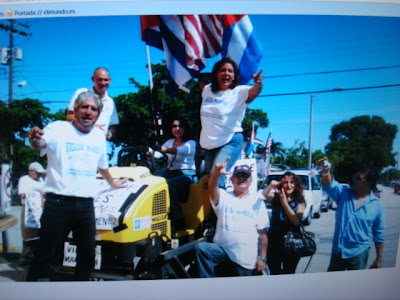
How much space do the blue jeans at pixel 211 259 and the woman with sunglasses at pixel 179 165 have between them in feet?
1.04

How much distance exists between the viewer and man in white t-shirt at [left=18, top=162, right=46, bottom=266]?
7.54 feet

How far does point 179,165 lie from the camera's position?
8.51ft

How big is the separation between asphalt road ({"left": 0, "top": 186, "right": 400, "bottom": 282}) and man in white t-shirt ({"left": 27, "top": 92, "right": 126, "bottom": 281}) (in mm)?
137

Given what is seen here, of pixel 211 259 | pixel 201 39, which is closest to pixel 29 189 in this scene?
pixel 211 259

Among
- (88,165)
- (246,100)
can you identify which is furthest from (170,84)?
(88,165)

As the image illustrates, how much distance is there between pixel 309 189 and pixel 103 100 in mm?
1644

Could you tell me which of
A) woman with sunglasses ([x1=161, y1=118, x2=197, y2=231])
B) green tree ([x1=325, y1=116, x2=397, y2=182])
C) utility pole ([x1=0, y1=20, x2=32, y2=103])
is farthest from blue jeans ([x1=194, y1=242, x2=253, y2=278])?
utility pole ([x1=0, y1=20, x2=32, y2=103])

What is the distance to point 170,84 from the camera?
97.2 inches

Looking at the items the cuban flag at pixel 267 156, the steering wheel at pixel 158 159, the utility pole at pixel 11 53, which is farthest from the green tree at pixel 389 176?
the utility pole at pixel 11 53

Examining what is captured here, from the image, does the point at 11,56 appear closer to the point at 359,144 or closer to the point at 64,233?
the point at 64,233

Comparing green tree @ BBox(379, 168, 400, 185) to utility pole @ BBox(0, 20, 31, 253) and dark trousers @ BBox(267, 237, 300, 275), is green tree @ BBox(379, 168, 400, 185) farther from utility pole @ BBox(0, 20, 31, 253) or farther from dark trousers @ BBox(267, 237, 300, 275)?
utility pole @ BBox(0, 20, 31, 253)

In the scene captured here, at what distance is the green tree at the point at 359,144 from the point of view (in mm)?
2527

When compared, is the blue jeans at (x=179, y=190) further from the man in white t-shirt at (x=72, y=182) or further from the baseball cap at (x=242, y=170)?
the man in white t-shirt at (x=72, y=182)

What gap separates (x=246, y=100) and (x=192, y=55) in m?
0.53
